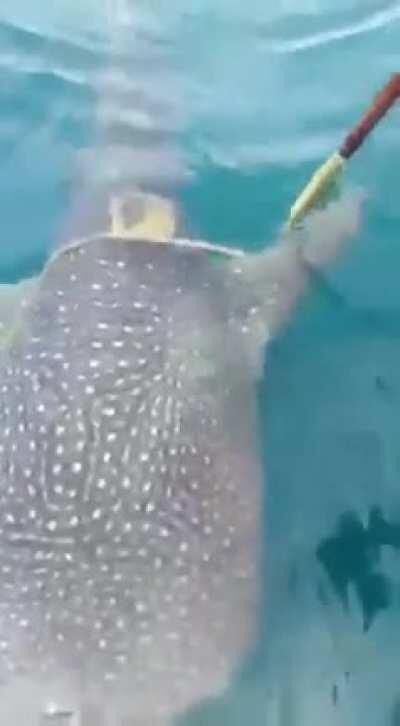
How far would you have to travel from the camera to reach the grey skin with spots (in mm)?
2141

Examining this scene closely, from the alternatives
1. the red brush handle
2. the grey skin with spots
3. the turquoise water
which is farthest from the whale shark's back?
the red brush handle

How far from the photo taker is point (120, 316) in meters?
2.40

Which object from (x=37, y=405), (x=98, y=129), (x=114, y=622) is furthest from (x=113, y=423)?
(x=98, y=129)

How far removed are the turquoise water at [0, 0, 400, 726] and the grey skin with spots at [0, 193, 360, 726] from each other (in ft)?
0.32

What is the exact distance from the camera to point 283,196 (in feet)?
9.26

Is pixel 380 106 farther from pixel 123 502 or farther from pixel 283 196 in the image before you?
pixel 283 196

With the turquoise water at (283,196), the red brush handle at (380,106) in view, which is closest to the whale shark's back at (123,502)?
the turquoise water at (283,196)

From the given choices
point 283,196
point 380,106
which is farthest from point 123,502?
point 283,196

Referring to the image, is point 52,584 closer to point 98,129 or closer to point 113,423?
point 113,423

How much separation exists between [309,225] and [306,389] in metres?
0.27

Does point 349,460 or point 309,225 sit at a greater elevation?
point 309,225

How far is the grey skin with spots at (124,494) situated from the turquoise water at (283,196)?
99 mm

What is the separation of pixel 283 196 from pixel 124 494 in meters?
0.81

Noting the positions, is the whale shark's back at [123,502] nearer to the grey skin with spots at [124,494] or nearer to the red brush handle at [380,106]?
the grey skin with spots at [124,494]
